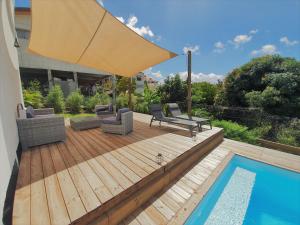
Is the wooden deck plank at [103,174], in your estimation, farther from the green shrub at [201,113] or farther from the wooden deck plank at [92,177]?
the green shrub at [201,113]

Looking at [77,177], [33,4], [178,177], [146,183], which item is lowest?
[178,177]

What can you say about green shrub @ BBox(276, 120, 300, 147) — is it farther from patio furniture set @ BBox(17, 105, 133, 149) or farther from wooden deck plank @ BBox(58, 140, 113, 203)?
wooden deck plank @ BBox(58, 140, 113, 203)

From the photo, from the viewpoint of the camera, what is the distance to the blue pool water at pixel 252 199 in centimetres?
253

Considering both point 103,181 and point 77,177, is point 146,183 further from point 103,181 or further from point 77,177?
point 77,177

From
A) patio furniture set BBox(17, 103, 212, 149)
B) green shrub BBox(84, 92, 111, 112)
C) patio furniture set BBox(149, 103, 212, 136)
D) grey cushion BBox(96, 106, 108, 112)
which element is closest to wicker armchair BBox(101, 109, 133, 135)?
patio furniture set BBox(17, 103, 212, 149)

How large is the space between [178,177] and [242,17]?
8.23m

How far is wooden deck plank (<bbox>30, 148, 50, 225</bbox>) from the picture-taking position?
5.69ft

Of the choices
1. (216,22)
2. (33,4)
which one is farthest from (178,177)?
(216,22)

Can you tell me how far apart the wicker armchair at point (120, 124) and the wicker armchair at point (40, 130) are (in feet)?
4.43

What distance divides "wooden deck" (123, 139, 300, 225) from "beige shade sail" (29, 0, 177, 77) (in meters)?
3.85

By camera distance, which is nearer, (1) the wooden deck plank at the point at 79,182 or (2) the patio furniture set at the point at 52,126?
(1) the wooden deck plank at the point at 79,182

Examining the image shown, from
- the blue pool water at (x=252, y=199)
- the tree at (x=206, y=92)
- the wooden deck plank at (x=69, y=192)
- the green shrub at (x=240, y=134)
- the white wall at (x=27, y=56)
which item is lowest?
the blue pool water at (x=252, y=199)

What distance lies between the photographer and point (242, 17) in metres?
7.23

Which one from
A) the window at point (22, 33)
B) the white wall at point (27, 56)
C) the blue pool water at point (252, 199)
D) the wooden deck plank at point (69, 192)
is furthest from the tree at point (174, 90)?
the window at point (22, 33)
